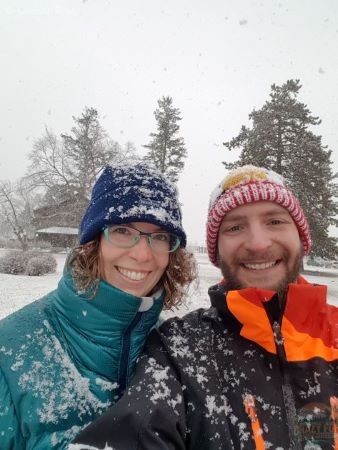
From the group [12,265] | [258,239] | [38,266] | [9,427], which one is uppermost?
[258,239]

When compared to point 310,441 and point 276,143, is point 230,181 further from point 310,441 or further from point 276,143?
point 276,143

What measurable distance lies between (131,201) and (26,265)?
54.1 feet

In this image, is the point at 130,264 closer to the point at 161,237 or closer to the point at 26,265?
the point at 161,237

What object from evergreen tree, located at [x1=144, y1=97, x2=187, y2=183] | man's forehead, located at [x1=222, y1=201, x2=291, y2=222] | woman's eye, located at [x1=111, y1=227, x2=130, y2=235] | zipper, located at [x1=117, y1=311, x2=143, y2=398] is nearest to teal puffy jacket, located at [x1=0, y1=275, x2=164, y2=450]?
zipper, located at [x1=117, y1=311, x2=143, y2=398]

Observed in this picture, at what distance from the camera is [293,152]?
64.7ft

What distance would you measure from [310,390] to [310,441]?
0.22 meters

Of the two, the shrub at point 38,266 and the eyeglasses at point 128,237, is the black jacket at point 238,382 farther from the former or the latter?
the shrub at point 38,266

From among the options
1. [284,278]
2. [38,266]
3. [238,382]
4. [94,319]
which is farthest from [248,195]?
[38,266]

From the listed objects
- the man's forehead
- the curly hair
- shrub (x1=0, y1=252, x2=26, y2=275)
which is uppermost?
the man's forehead

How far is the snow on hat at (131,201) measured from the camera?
194 cm

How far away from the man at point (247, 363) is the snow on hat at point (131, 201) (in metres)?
0.46

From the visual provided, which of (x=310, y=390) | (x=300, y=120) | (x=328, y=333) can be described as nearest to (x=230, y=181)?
(x=328, y=333)

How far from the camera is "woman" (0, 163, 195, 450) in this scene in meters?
1.51

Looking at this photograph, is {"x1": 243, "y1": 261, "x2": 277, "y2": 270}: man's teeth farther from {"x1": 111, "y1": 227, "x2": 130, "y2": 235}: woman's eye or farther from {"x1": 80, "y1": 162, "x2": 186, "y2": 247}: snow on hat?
{"x1": 111, "y1": 227, "x2": 130, "y2": 235}: woman's eye
